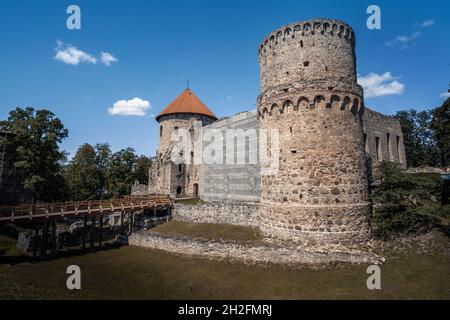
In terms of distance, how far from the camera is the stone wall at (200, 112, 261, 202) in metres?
22.0

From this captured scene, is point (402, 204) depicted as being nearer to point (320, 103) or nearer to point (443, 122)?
point (320, 103)

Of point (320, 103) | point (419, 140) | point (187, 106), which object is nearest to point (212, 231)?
point (320, 103)

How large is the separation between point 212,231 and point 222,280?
253 inches

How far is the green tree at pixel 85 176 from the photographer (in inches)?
1537

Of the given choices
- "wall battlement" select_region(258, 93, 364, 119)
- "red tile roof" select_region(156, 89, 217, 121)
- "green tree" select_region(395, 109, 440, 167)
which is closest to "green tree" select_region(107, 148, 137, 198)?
"red tile roof" select_region(156, 89, 217, 121)

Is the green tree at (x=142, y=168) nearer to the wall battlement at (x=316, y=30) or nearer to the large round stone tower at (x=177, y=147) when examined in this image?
the large round stone tower at (x=177, y=147)

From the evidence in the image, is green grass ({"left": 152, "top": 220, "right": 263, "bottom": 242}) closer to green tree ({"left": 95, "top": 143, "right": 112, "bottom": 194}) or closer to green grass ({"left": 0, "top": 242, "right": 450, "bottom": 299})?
green grass ({"left": 0, "top": 242, "right": 450, "bottom": 299})

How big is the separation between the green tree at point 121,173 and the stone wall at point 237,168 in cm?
1541

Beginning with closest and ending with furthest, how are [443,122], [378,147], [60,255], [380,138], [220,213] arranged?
[60,255] < [220,213] < [443,122] < [378,147] < [380,138]

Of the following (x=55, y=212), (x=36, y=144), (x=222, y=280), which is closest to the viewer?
(x=222, y=280)

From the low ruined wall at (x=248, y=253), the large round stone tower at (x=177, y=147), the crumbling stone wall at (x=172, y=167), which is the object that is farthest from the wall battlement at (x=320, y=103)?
the large round stone tower at (x=177, y=147)

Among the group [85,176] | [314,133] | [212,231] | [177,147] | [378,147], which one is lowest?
[212,231]

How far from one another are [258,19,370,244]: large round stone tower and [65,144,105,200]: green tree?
34190 mm

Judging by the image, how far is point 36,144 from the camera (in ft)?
76.5
